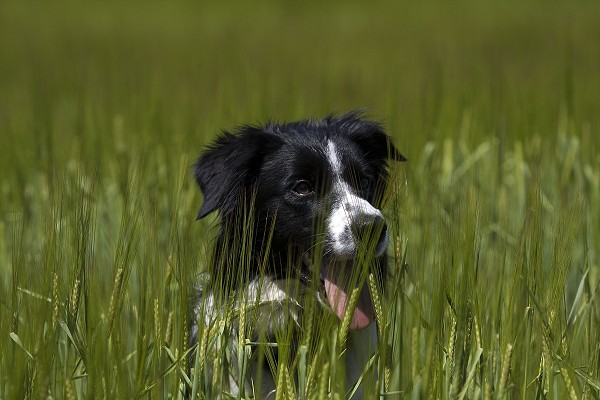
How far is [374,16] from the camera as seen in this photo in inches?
391

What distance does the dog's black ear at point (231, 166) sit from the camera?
3.32m

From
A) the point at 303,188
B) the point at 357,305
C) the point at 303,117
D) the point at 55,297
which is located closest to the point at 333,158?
the point at 303,188

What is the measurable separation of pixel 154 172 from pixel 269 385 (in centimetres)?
177

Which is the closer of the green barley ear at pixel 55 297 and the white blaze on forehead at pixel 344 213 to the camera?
the green barley ear at pixel 55 297

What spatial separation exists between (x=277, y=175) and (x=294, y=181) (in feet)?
0.27

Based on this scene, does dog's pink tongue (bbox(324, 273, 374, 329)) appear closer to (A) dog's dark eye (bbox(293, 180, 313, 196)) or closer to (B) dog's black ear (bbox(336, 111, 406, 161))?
(A) dog's dark eye (bbox(293, 180, 313, 196))

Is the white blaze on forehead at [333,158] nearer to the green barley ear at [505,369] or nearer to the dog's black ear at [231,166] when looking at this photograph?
the dog's black ear at [231,166]

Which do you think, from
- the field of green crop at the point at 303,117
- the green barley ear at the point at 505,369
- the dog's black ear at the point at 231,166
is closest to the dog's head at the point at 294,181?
the dog's black ear at the point at 231,166

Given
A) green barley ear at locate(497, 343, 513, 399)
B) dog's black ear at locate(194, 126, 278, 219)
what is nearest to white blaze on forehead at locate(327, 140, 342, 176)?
dog's black ear at locate(194, 126, 278, 219)

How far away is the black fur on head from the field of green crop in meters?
0.16

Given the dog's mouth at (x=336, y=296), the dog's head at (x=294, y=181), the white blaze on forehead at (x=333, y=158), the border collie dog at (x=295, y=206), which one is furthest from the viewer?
the white blaze on forehead at (x=333, y=158)

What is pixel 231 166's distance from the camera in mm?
3365

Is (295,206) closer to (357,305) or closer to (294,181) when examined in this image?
(294,181)

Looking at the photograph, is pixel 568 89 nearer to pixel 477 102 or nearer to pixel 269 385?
pixel 477 102
